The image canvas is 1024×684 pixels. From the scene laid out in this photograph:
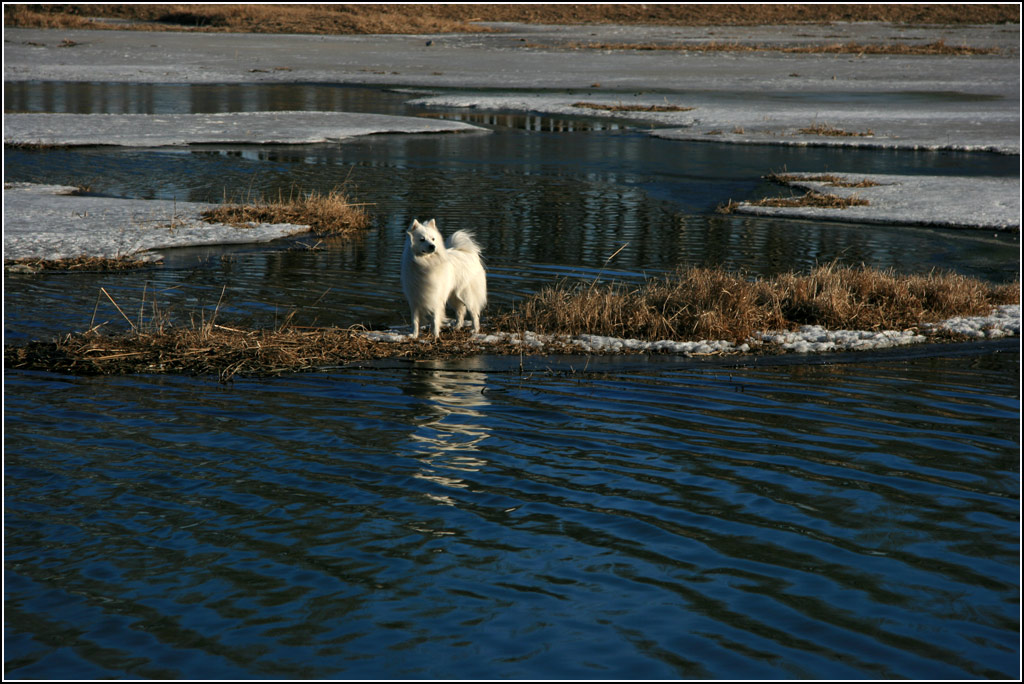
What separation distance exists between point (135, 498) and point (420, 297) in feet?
12.7

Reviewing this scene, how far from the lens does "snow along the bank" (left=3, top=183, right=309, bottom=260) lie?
43.9 ft

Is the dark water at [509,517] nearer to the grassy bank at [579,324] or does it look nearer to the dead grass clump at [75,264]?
the grassy bank at [579,324]

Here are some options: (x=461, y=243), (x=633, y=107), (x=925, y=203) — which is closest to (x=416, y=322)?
(x=461, y=243)

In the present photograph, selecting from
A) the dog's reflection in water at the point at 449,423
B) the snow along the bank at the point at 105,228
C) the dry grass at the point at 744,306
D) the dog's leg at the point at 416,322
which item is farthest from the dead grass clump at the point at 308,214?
the dog's reflection in water at the point at 449,423

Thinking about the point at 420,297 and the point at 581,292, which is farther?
the point at 581,292

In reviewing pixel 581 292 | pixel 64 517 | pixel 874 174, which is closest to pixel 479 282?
pixel 581 292

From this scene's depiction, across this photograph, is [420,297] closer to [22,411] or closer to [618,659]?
[22,411]

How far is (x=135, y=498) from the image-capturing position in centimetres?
570

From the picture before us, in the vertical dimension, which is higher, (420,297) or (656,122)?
(656,122)

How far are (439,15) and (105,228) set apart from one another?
8098 centimetres

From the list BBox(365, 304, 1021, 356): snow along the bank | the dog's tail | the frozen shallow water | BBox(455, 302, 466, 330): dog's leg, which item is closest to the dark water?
BBox(365, 304, 1021, 356): snow along the bank

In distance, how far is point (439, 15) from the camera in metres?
90.9

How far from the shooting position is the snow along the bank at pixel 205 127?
969 inches

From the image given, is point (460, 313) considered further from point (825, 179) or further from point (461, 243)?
point (825, 179)
